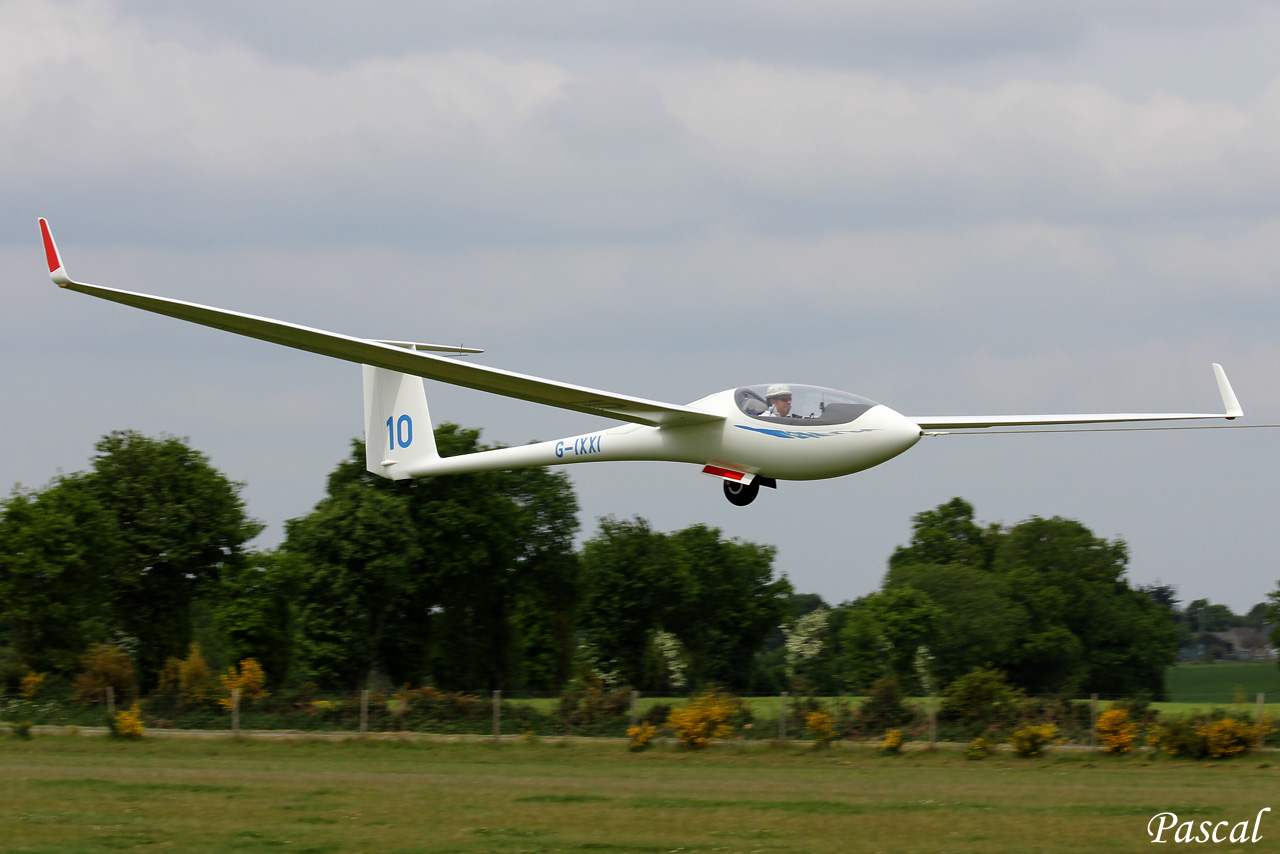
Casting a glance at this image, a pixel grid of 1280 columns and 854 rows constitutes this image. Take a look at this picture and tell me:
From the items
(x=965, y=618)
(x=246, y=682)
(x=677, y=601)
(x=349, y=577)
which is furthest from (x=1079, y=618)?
(x=246, y=682)

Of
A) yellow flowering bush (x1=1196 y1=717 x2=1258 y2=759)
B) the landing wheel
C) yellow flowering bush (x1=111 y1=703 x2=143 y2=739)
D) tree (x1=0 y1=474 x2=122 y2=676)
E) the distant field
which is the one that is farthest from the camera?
the distant field

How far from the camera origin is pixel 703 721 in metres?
35.5

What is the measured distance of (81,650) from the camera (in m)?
53.8

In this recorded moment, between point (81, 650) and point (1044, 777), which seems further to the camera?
point (81, 650)

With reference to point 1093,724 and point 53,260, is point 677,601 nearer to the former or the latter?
point 1093,724

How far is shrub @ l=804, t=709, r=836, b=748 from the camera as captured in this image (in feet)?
119

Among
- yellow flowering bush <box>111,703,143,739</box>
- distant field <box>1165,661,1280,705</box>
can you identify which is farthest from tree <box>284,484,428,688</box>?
distant field <box>1165,661,1280,705</box>

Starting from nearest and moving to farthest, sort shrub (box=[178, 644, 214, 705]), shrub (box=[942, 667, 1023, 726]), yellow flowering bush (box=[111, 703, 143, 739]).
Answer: shrub (box=[942, 667, 1023, 726]) < yellow flowering bush (box=[111, 703, 143, 739]) < shrub (box=[178, 644, 214, 705])

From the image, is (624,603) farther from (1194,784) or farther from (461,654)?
(1194,784)

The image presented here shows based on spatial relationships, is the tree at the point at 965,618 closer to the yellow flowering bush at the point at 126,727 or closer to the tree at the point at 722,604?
the tree at the point at 722,604

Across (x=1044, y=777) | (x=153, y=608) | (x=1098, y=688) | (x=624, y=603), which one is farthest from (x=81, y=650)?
(x=1098, y=688)

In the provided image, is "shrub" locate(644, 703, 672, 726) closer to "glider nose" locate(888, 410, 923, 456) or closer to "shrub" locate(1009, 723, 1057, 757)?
"shrub" locate(1009, 723, 1057, 757)

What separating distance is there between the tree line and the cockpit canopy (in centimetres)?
3955

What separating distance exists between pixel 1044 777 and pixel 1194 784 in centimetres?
332
